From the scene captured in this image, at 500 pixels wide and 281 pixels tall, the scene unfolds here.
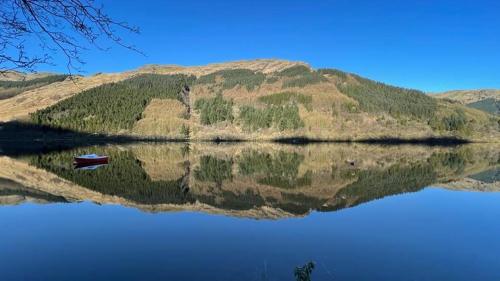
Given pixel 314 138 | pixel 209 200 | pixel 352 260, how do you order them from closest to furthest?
pixel 352 260
pixel 209 200
pixel 314 138

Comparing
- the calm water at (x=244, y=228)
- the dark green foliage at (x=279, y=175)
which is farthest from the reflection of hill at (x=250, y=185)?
the calm water at (x=244, y=228)

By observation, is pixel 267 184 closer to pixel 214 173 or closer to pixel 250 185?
pixel 250 185

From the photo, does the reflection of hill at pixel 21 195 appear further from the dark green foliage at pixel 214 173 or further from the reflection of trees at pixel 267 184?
the dark green foliage at pixel 214 173

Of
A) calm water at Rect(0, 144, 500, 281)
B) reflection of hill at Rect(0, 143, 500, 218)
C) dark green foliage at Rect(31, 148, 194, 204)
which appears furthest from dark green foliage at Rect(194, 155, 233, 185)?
dark green foliage at Rect(31, 148, 194, 204)

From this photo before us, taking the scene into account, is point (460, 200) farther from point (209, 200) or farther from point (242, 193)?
point (209, 200)

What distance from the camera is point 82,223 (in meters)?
29.0

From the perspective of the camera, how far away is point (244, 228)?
27.4m

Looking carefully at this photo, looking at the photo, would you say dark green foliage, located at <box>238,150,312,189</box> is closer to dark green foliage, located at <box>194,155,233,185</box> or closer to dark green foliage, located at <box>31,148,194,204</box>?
dark green foliage, located at <box>194,155,233,185</box>

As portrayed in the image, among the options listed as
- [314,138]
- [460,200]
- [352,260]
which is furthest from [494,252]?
[314,138]

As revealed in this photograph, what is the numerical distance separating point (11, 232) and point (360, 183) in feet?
121

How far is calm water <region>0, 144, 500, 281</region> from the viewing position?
751 inches

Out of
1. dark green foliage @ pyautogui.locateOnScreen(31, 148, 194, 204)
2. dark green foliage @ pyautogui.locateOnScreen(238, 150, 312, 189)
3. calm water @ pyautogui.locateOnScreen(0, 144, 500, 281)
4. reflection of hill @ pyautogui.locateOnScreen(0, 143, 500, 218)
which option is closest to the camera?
calm water @ pyautogui.locateOnScreen(0, 144, 500, 281)

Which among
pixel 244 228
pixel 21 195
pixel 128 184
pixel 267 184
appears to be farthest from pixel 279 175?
pixel 244 228

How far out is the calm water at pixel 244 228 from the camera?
19078mm
